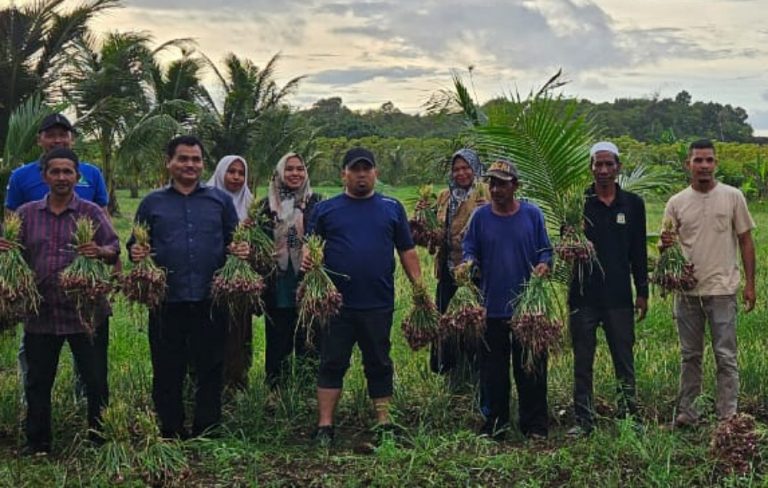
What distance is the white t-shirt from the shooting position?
5824mm

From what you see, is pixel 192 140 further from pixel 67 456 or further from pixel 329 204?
pixel 67 456

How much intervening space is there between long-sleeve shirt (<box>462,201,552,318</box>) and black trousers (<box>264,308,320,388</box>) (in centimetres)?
137

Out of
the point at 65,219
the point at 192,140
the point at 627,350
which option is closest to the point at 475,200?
the point at 627,350

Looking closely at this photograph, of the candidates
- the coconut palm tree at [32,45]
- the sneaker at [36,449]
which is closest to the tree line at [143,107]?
the coconut palm tree at [32,45]

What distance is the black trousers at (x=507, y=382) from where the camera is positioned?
19.0ft

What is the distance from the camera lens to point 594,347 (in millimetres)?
5949

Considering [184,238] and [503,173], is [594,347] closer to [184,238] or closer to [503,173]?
[503,173]

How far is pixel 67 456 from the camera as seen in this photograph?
5.50 m

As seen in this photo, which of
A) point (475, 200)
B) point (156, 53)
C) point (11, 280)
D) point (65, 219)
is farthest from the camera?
point (156, 53)

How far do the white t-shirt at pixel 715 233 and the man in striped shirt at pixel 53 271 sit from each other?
3.73 meters

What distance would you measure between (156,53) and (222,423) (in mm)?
17163

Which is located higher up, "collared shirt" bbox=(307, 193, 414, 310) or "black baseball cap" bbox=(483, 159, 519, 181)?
"black baseball cap" bbox=(483, 159, 519, 181)

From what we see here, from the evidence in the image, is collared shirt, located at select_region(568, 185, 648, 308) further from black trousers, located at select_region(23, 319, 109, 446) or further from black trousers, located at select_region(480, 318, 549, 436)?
black trousers, located at select_region(23, 319, 109, 446)

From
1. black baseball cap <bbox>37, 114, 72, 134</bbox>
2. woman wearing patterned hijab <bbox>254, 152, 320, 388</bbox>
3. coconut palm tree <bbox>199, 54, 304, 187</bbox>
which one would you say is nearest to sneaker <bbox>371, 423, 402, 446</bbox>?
woman wearing patterned hijab <bbox>254, 152, 320, 388</bbox>
